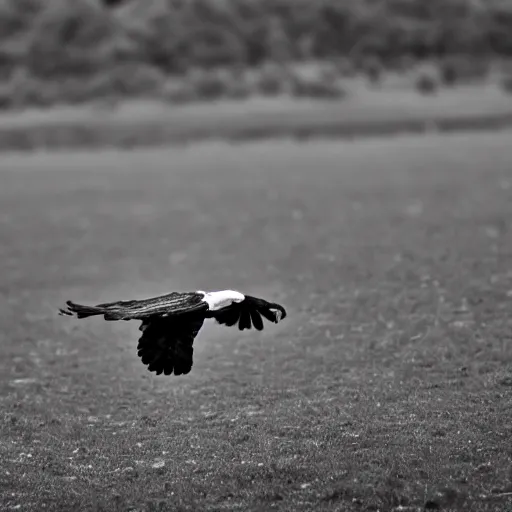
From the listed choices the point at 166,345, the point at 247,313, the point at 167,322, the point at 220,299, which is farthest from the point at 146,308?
the point at 247,313

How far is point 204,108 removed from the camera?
148 ft

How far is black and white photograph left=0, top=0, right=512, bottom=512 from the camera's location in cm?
861

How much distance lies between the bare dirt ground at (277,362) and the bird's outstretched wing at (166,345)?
0.95m

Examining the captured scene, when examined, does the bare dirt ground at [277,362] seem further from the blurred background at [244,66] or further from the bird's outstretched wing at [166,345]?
the blurred background at [244,66]

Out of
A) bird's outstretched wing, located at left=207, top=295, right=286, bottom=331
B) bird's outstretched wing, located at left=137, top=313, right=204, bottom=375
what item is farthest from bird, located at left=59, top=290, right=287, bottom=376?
bird's outstretched wing, located at left=207, top=295, right=286, bottom=331

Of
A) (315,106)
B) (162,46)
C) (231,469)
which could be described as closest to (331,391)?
(231,469)

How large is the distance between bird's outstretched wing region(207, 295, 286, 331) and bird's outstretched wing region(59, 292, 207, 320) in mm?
446

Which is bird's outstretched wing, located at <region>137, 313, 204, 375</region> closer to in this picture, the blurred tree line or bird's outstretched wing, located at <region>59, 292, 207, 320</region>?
bird's outstretched wing, located at <region>59, 292, 207, 320</region>

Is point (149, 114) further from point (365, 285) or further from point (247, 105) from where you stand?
point (365, 285)

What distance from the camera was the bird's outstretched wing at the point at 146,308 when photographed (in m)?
8.31

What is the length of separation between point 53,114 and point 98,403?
3564cm

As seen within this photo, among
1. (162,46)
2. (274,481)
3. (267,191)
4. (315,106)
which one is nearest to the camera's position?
(274,481)

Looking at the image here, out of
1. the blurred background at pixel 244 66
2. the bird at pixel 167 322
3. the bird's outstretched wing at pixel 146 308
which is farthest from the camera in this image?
the blurred background at pixel 244 66

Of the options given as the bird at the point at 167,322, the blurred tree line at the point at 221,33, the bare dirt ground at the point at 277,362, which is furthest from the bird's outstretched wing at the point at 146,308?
the blurred tree line at the point at 221,33
